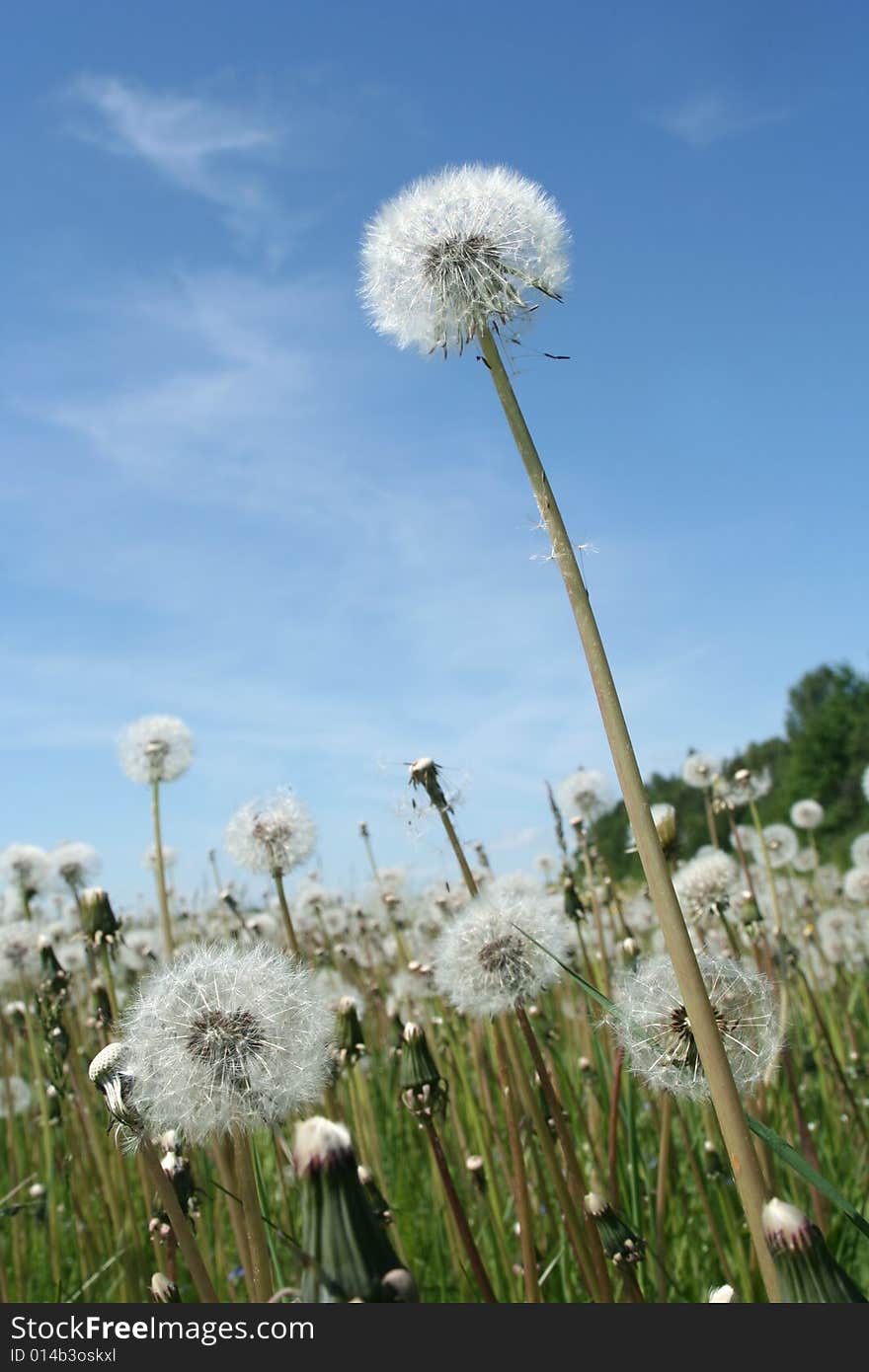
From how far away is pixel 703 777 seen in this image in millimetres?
5332

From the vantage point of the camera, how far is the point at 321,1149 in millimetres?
948

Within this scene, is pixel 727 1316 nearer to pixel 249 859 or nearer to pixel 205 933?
pixel 249 859

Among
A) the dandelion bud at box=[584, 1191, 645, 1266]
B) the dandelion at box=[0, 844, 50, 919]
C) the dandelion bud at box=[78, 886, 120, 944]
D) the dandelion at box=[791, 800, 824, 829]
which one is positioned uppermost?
the dandelion at box=[0, 844, 50, 919]

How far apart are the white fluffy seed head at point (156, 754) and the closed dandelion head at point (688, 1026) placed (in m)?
2.68

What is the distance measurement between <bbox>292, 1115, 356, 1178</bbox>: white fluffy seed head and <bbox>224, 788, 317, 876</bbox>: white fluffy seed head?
2.41m

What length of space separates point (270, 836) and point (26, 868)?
8.18 ft

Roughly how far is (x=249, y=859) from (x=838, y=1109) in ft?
9.93

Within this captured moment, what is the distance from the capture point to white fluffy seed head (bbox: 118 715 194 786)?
4215 mm

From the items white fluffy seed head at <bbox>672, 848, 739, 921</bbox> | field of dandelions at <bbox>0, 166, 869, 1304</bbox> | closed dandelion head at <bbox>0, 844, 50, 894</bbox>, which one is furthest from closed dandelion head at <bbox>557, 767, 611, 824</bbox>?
closed dandelion head at <bbox>0, 844, 50, 894</bbox>

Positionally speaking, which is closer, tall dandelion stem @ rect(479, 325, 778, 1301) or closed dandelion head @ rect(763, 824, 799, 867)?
tall dandelion stem @ rect(479, 325, 778, 1301)

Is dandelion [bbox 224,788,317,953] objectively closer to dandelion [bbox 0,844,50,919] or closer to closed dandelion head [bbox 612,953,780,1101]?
closed dandelion head [bbox 612,953,780,1101]

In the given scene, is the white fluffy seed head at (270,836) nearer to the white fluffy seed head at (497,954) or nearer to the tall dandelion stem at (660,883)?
the white fluffy seed head at (497,954)

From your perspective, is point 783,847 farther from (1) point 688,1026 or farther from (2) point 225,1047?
(2) point 225,1047

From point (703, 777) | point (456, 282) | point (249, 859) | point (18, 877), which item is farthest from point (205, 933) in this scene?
point (456, 282)
